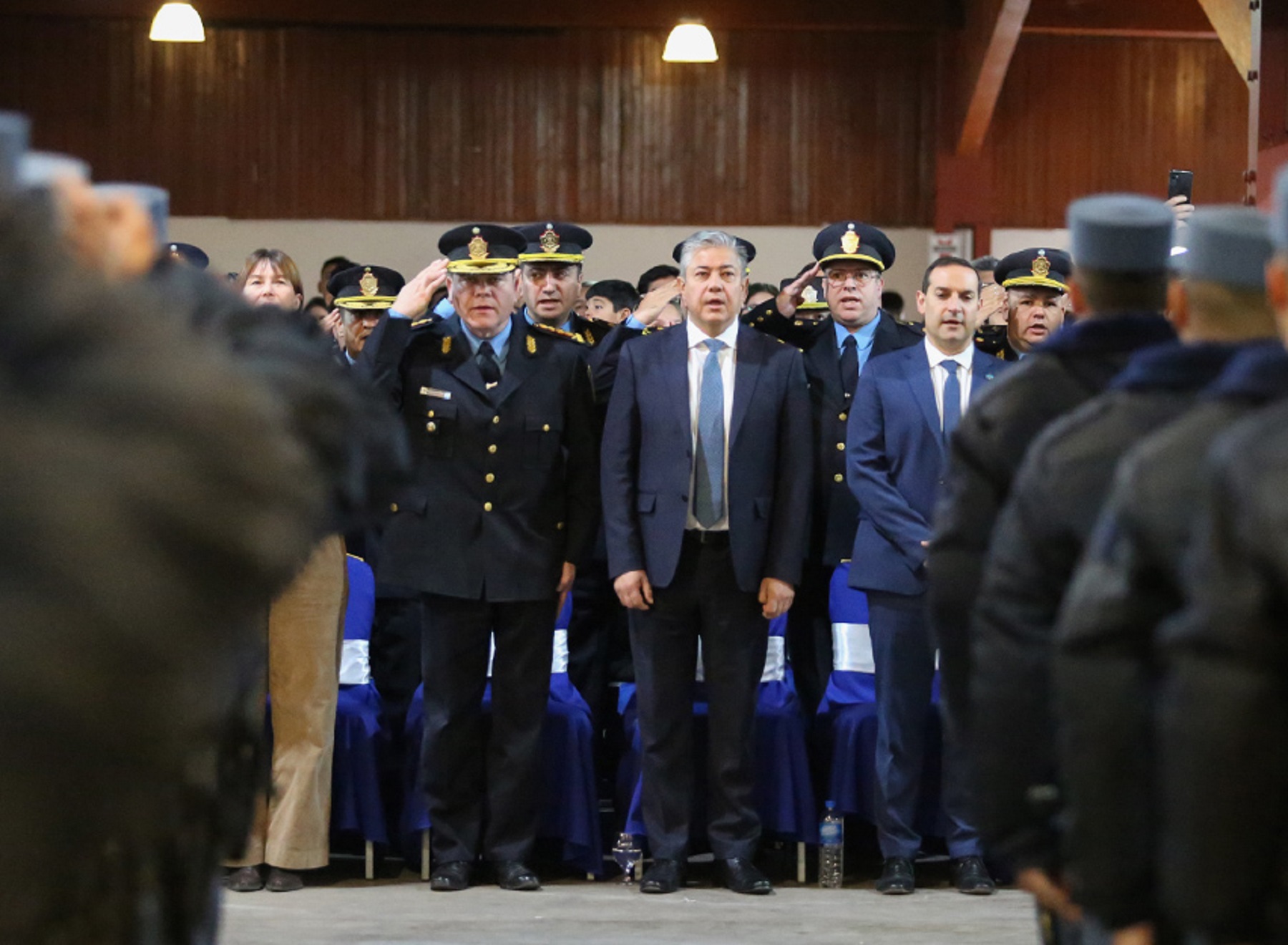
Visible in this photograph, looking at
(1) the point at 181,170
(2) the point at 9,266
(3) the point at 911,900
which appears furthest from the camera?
(1) the point at 181,170

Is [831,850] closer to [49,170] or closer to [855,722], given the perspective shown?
[855,722]

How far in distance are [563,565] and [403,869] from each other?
3.40 ft

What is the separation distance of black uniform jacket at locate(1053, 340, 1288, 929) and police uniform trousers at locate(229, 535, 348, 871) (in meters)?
3.04

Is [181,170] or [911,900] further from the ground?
[181,170]

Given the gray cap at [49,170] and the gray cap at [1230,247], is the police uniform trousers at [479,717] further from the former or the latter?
the gray cap at [1230,247]

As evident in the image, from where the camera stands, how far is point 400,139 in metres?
12.2

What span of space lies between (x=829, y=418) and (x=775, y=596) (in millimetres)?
746

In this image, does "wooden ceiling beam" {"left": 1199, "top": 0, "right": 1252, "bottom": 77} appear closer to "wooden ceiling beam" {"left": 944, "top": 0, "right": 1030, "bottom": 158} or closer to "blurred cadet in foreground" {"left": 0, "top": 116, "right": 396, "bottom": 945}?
"wooden ceiling beam" {"left": 944, "top": 0, "right": 1030, "bottom": 158}

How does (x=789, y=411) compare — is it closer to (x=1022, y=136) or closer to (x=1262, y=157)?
(x=1262, y=157)

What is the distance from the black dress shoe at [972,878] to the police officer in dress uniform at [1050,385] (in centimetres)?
243

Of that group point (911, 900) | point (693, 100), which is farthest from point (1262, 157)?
point (693, 100)

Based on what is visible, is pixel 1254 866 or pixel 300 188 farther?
pixel 300 188

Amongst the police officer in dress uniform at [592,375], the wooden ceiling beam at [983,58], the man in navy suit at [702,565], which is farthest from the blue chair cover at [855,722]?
the wooden ceiling beam at [983,58]

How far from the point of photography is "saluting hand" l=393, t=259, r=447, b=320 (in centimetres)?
514
